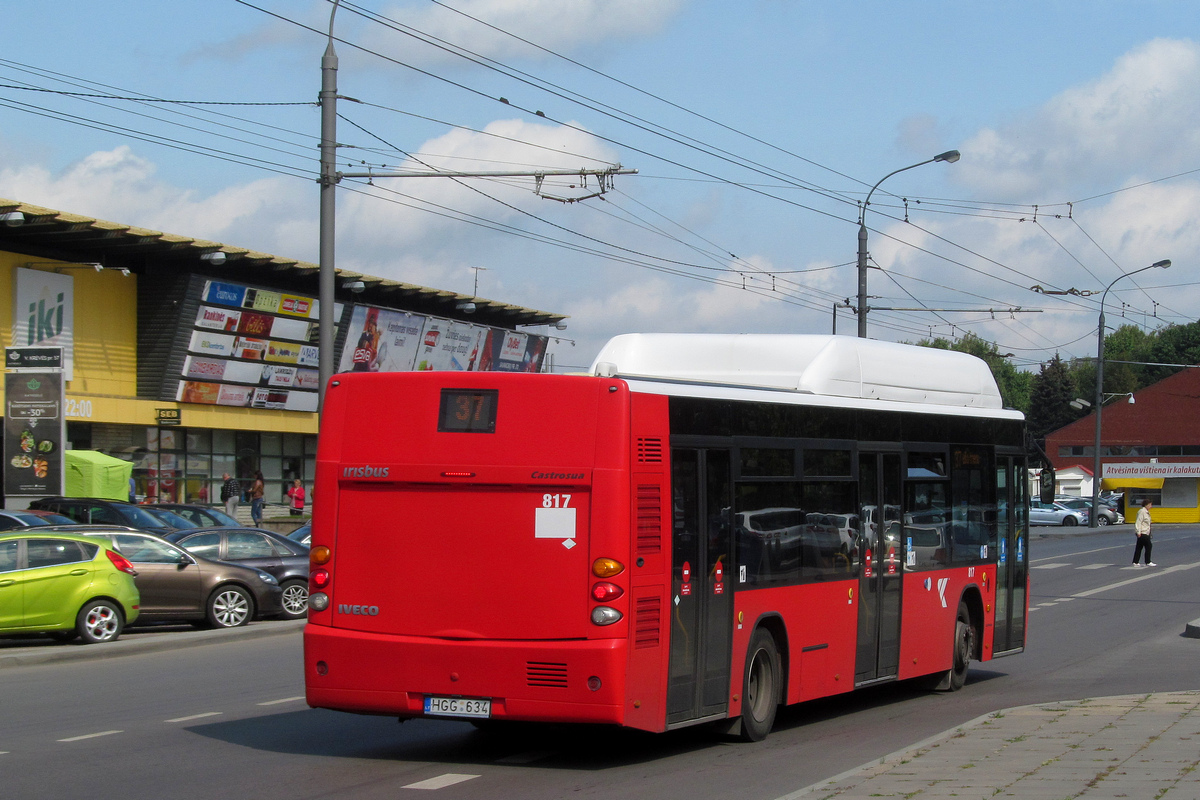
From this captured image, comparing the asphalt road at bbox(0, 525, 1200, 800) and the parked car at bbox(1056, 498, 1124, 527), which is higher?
the asphalt road at bbox(0, 525, 1200, 800)

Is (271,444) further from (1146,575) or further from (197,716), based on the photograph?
(197,716)

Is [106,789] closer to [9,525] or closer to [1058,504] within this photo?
[9,525]

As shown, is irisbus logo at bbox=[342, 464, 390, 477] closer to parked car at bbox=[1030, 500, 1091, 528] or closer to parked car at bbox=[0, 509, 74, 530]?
parked car at bbox=[0, 509, 74, 530]

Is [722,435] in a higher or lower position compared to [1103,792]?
higher

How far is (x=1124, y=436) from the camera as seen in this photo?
9769cm

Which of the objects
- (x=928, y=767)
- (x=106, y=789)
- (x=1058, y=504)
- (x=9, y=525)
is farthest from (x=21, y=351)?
(x=1058, y=504)

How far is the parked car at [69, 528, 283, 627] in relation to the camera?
60.1 ft

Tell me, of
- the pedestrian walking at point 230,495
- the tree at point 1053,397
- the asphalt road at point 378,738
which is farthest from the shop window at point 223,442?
the tree at point 1053,397

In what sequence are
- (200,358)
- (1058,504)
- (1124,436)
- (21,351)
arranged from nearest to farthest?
1. (21,351)
2. (200,358)
3. (1058,504)
4. (1124,436)

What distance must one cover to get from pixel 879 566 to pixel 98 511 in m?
18.8

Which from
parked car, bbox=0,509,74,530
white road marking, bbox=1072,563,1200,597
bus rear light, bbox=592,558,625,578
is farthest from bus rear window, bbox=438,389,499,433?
white road marking, bbox=1072,563,1200,597

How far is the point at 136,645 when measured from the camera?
1633cm

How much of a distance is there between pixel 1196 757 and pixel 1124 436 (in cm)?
9621

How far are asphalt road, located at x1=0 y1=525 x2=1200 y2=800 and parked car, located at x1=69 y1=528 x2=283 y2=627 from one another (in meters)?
2.13
